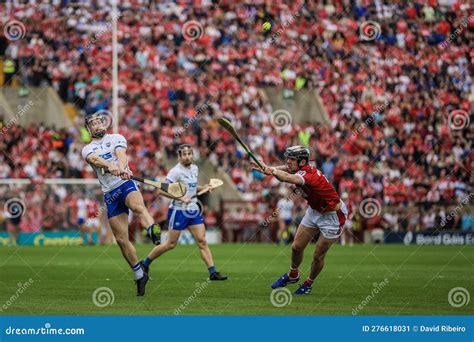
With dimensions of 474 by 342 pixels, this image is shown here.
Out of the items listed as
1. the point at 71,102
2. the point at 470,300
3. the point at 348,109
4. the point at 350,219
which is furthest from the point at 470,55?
the point at 470,300

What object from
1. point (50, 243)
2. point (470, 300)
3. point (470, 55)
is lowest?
point (50, 243)

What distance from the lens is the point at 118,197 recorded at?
15117 mm

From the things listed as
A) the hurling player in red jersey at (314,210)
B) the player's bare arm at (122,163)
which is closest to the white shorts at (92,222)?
the hurling player in red jersey at (314,210)

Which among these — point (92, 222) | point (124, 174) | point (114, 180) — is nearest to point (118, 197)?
point (114, 180)

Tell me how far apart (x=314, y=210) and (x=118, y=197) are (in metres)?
3.01

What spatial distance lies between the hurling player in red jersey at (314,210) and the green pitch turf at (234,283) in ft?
1.83

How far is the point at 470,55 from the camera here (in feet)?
123

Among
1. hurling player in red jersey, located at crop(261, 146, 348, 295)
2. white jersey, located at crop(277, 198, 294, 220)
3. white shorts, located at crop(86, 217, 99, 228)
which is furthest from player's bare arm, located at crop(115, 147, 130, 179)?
white jersey, located at crop(277, 198, 294, 220)

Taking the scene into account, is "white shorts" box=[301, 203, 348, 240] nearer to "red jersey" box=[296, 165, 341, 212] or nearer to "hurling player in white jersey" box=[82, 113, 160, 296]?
"red jersey" box=[296, 165, 341, 212]

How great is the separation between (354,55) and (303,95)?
2511 millimetres

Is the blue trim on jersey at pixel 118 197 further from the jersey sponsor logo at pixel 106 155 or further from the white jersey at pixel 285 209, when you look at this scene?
the white jersey at pixel 285 209

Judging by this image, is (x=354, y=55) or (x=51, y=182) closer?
(x=51, y=182)

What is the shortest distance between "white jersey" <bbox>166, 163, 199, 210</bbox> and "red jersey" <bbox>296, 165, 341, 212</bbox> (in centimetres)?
372

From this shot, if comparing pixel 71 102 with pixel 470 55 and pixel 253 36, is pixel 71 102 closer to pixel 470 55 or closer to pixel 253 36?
pixel 253 36
